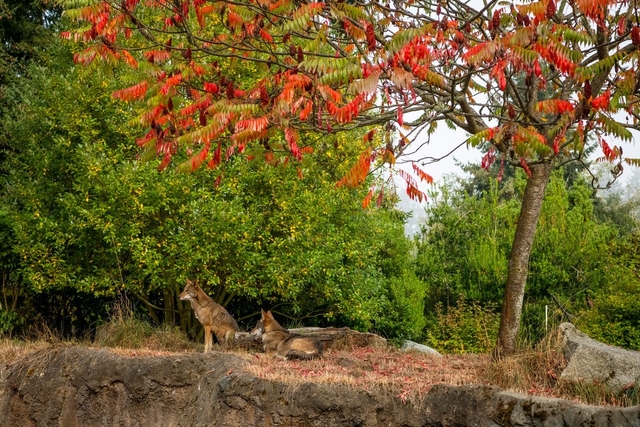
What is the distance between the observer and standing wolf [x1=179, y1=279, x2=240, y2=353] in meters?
14.1

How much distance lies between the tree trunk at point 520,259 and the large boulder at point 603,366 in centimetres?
123

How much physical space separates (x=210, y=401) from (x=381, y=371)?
251 cm

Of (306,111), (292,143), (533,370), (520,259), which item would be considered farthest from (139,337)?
(306,111)

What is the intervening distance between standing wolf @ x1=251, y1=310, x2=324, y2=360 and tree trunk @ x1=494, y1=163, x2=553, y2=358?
2.97m

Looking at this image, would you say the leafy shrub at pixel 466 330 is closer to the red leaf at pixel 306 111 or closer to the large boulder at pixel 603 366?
the large boulder at pixel 603 366

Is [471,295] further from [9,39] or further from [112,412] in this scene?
[9,39]

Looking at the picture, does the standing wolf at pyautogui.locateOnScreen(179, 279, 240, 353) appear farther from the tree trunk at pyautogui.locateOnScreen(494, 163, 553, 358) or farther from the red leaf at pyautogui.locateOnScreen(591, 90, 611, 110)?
the red leaf at pyautogui.locateOnScreen(591, 90, 611, 110)

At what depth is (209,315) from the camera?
1410cm

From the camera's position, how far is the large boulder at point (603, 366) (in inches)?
383

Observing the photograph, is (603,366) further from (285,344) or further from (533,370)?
(285,344)

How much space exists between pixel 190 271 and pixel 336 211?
4.05 m

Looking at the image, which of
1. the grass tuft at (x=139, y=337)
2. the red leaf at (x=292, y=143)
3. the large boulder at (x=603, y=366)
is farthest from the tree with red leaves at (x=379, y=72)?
the grass tuft at (x=139, y=337)

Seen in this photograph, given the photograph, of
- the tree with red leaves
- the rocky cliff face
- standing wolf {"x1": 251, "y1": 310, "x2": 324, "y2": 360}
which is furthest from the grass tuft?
the tree with red leaves

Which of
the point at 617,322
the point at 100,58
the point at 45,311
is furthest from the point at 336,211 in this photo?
the point at 100,58
